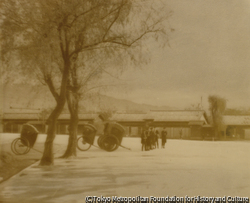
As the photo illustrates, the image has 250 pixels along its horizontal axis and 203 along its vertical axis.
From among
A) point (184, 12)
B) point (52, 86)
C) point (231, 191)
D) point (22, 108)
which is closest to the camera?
point (231, 191)

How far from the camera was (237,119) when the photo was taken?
5801 mm

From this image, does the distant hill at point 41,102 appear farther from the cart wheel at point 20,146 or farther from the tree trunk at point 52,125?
the cart wheel at point 20,146

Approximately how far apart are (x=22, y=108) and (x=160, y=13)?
2984 millimetres

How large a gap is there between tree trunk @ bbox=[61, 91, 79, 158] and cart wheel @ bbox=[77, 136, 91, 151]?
15 centimetres

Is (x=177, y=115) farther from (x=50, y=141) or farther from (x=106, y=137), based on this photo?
(x=50, y=141)

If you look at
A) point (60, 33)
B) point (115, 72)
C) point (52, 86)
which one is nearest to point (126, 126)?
point (115, 72)

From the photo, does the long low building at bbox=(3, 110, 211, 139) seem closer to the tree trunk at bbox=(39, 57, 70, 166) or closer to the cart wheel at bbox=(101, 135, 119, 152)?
the tree trunk at bbox=(39, 57, 70, 166)

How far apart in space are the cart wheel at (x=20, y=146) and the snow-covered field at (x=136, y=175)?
157 mm

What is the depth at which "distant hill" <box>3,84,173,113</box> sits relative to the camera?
19.8 ft

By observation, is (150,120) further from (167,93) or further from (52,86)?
(52,86)

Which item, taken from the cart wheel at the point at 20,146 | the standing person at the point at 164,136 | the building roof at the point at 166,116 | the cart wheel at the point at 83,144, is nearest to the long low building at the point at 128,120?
the building roof at the point at 166,116

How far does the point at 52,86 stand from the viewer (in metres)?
6.77

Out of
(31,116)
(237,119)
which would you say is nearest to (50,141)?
(31,116)

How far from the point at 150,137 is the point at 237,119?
1.76m
